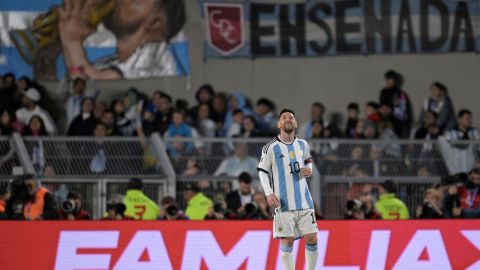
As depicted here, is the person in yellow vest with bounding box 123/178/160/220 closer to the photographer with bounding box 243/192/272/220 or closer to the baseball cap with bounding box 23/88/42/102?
the photographer with bounding box 243/192/272/220

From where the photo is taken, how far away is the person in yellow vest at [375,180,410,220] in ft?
69.4

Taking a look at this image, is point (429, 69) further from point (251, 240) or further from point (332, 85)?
point (251, 240)

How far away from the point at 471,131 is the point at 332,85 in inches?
145

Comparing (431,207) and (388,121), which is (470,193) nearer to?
(431,207)

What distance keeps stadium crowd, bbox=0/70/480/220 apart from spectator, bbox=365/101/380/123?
0.02 m

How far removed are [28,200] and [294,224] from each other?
4.87 m

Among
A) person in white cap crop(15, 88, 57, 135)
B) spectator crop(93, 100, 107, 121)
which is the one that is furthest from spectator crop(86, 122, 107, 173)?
person in white cap crop(15, 88, 57, 135)

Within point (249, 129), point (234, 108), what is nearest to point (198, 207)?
point (249, 129)

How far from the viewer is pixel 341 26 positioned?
27016mm

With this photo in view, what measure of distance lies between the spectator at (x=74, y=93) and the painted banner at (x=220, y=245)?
7371mm

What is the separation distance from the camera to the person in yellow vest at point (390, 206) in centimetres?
2116

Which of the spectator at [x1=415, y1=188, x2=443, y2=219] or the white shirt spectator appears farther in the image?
the white shirt spectator

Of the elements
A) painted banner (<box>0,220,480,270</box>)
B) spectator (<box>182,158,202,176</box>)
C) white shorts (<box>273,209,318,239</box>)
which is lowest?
painted banner (<box>0,220,480,270</box>)

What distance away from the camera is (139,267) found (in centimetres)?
1886
